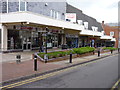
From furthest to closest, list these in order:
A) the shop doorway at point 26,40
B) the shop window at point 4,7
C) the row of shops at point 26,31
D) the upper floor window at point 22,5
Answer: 1. the shop doorway at point 26,40
2. the shop window at point 4,7
3. the upper floor window at point 22,5
4. the row of shops at point 26,31

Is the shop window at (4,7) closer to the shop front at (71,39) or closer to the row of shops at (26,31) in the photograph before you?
the row of shops at (26,31)

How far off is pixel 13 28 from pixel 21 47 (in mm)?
2817

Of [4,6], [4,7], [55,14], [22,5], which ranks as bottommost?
[4,7]

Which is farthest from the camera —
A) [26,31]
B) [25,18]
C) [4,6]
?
[26,31]

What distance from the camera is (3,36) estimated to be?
1692 centimetres

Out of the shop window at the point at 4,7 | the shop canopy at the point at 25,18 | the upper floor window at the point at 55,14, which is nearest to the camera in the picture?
the shop canopy at the point at 25,18

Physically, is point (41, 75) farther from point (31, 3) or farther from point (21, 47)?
point (31, 3)

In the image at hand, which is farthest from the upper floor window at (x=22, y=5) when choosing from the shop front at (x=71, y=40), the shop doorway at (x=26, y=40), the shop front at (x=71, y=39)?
the shop front at (x=71, y=40)

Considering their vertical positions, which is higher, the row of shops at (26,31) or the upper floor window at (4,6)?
the upper floor window at (4,6)

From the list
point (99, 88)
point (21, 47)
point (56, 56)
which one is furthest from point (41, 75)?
point (21, 47)

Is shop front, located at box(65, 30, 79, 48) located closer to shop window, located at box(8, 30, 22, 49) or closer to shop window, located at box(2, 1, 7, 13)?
shop window, located at box(8, 30, 22, 49)

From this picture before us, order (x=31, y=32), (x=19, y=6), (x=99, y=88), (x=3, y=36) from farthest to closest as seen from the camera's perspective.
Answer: (x=31, y=32) → (x=19, y=6) → (x=3, y=36) → (x=99, y=88)

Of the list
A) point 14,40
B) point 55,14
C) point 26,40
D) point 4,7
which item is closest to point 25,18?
point 14,40

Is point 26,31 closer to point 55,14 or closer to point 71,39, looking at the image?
point 55,14
